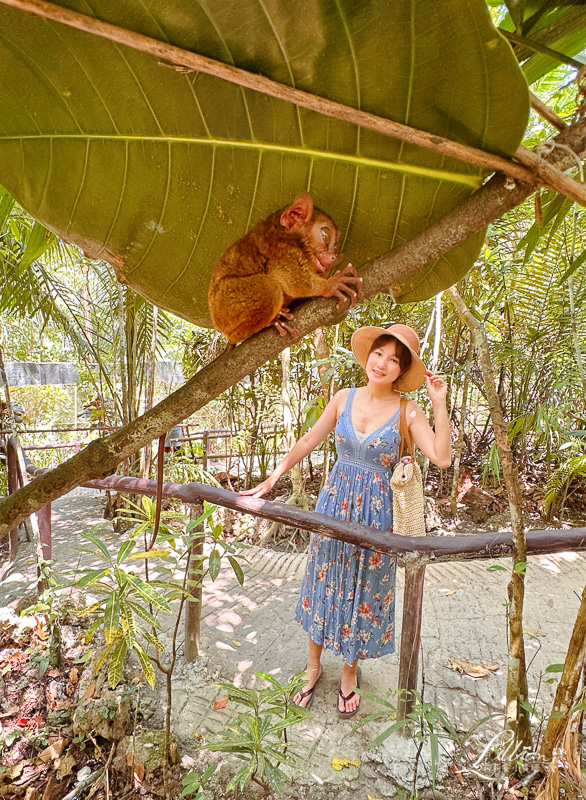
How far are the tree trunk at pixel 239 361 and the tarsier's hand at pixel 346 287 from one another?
1.3 inches

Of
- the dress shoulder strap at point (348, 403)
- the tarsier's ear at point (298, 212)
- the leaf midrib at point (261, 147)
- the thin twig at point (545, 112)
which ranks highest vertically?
the thin twig at point (545, 112)

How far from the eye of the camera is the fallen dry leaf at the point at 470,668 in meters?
2.21

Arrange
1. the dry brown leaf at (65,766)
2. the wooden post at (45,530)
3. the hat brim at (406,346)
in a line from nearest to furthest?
the hat brim at (406,346)
the dry brown leaf at (65,766)
the wooden post at (45,530)

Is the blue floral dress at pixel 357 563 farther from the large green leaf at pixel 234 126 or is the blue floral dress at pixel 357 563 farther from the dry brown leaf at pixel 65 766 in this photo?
the large green leaf at pixel 234 126

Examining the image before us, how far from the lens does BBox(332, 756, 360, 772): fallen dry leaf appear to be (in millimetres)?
1767

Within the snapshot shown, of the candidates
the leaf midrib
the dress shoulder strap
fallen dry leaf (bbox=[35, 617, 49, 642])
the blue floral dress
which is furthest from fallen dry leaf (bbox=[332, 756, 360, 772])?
the leaf midrib

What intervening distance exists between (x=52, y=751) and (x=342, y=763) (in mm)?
1266

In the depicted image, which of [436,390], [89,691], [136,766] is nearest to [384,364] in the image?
[436,390]

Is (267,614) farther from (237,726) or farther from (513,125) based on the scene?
(513,125)

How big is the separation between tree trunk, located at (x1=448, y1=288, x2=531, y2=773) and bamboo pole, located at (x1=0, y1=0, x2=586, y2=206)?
2.63ft

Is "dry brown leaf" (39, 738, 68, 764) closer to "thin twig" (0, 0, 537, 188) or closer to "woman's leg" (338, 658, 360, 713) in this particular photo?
"woman's leg" (338, 658, 360, 713)

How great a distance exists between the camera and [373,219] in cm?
46

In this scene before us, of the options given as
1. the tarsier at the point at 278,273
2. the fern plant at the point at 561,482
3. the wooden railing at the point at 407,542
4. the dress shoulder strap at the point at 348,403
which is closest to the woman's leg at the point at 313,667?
the wooden railing at the point at 407,542

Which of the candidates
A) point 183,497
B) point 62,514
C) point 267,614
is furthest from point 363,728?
point 62,514
